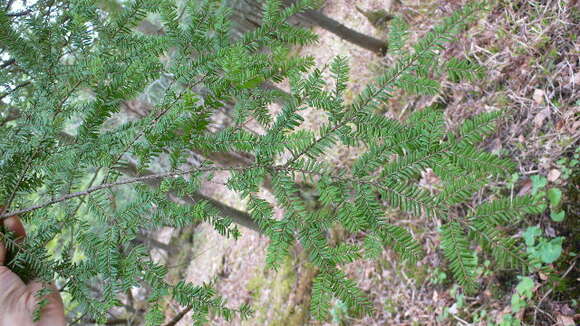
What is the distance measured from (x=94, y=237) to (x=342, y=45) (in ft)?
18.9

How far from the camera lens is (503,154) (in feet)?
10.6

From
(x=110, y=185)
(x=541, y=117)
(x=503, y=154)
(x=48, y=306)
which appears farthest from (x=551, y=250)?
(x=48, y=306)

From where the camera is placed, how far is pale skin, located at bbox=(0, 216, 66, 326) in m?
1.64

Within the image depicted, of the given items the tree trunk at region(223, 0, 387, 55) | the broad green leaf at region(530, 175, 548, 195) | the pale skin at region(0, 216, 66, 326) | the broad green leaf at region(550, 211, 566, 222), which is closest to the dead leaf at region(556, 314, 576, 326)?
the broad green leaf at region(550, 211, 566, 222)

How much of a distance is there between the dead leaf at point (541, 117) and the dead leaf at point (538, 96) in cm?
10

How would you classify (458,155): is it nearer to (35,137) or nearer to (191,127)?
(191,127)

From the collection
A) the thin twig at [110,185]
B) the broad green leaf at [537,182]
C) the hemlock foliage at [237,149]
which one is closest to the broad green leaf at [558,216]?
the broad green leaf at [537,182]

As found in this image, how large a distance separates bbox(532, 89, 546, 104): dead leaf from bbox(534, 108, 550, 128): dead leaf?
95 millimetres

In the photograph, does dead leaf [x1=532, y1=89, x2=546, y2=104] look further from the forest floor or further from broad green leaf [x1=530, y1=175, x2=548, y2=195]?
broad green leaf [x1=530, y1=175, x2=548, y2=195]

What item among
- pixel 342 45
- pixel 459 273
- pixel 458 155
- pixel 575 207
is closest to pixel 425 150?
pixel 458 155

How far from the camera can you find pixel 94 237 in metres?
1.65

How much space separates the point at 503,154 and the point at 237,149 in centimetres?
245

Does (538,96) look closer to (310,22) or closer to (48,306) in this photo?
(310,22)

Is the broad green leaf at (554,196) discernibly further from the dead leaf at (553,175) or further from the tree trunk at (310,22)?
the tree trunk at (310,22)
